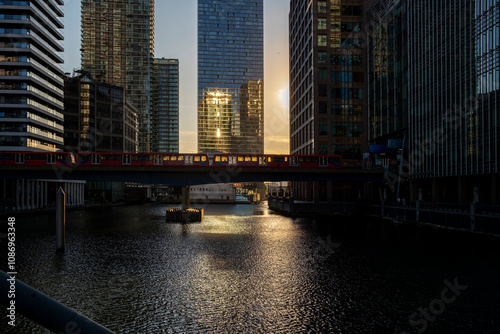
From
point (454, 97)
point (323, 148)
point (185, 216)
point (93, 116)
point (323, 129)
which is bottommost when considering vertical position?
point (185, 216)

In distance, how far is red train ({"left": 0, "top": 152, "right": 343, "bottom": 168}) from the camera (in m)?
61.4

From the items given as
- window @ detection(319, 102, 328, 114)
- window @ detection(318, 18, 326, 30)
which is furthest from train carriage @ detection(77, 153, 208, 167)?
window @ detection(318, 18, 326, 30)

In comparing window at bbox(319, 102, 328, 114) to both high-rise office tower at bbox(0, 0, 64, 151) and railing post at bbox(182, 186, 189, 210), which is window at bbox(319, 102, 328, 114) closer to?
railing post at bbox(182, 186, 189, 210)

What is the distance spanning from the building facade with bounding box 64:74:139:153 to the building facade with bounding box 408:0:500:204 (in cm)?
11362

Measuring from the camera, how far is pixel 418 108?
71938 millimetres

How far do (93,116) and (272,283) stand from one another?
13877 centimetres

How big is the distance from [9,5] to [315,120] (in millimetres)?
79968

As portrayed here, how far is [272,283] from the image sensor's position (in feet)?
73.9

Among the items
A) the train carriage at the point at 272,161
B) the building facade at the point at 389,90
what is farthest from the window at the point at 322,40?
the train carriage at the point at 272,161

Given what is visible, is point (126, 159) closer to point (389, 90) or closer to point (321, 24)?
point (389, 90)

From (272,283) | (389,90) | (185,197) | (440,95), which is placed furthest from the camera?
(389,90)

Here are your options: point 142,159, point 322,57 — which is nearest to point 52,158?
point 142,159

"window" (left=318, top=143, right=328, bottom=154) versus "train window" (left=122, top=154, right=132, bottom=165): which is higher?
"window" (left=318, top=143, right=328, bottom=154)

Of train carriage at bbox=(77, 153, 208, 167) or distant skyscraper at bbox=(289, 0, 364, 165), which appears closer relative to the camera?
train carriage at bbox=(77, 153, 208, 167)
